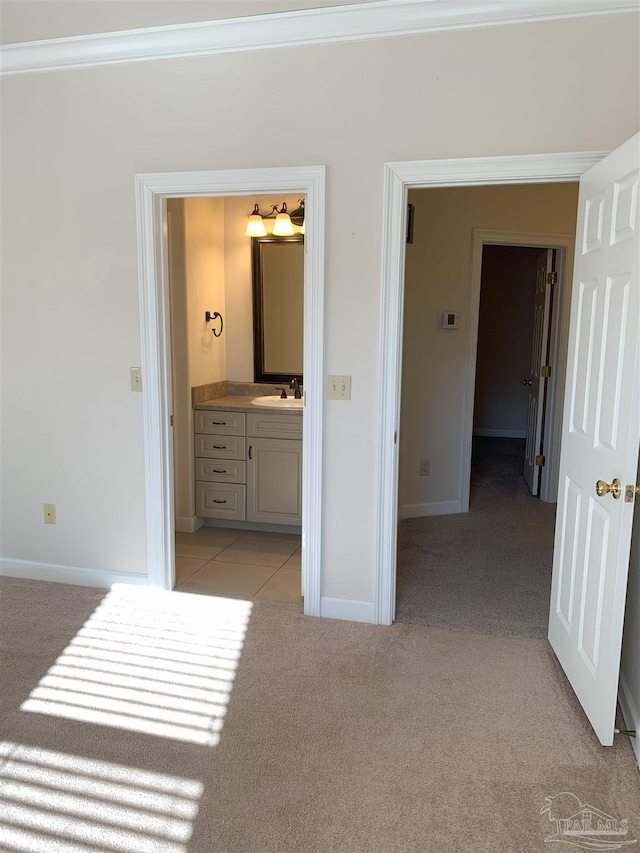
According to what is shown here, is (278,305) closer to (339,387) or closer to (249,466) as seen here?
(249,466)

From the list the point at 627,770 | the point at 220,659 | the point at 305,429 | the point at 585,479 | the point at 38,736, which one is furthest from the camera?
the point at 305,429

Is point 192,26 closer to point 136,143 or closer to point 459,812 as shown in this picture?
point 136,143

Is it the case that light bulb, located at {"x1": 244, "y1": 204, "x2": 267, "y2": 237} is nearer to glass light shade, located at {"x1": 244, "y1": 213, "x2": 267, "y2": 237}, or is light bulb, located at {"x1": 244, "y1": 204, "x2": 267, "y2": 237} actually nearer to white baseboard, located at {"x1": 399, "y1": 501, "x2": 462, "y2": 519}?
glass light shade, located at {"x1": 244, "y1": 213, "x2": 267, "y2": 237}

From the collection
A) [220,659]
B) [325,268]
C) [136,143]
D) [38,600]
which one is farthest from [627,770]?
[136,143]

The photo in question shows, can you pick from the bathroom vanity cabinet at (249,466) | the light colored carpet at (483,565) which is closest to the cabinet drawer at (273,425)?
the bathroom vanity cabinet at (249,466)

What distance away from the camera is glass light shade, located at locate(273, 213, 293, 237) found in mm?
4254

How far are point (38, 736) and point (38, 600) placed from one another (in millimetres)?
1164

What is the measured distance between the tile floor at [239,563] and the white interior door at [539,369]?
2151 millimetres

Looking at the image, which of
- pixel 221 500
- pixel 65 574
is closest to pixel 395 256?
pixel 221 500

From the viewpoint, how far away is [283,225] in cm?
426

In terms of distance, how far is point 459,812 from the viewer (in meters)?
1.86

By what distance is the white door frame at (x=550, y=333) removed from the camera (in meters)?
4.57

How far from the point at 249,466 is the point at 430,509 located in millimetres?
1423

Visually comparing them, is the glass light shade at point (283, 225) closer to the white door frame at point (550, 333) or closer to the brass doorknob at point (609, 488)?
the white door frame at point (550, 333)
